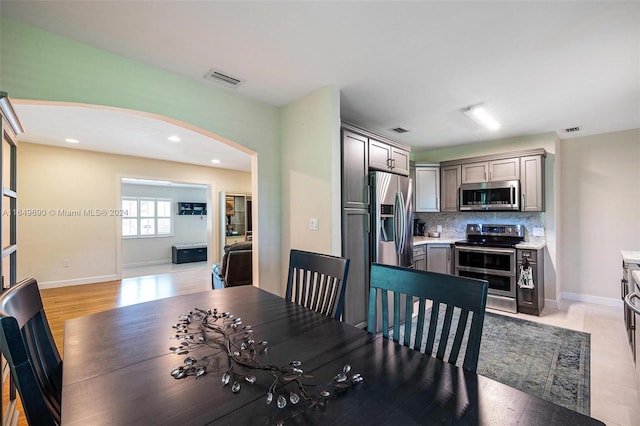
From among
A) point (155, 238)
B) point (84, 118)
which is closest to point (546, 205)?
point (84, 118)

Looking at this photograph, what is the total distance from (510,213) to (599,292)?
160 centimetres

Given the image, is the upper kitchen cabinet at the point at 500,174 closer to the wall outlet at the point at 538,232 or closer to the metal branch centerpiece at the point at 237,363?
the wall outlet at the point at 538,232

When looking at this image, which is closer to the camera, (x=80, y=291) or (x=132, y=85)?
(x=132, y=85)

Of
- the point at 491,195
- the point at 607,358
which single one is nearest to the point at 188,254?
the point at 491,195

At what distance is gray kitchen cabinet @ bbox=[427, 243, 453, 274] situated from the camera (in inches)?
169

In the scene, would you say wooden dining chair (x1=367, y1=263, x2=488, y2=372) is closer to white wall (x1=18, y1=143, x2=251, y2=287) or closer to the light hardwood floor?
the light hardwood floor

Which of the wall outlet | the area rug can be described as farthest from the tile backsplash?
the area rug

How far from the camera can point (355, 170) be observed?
296 cm

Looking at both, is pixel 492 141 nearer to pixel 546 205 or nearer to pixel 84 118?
pixel 546 205

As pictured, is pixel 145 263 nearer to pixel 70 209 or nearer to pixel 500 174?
pixel 70 209

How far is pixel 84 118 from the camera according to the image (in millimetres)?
3781

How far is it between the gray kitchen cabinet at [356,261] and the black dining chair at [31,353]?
2.16 m

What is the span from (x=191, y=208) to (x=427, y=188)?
7664 mm

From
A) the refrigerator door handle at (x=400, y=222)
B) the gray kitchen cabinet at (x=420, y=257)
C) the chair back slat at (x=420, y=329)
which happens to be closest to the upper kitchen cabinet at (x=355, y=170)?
the refrigerator door handle at (x=400, y=222)
